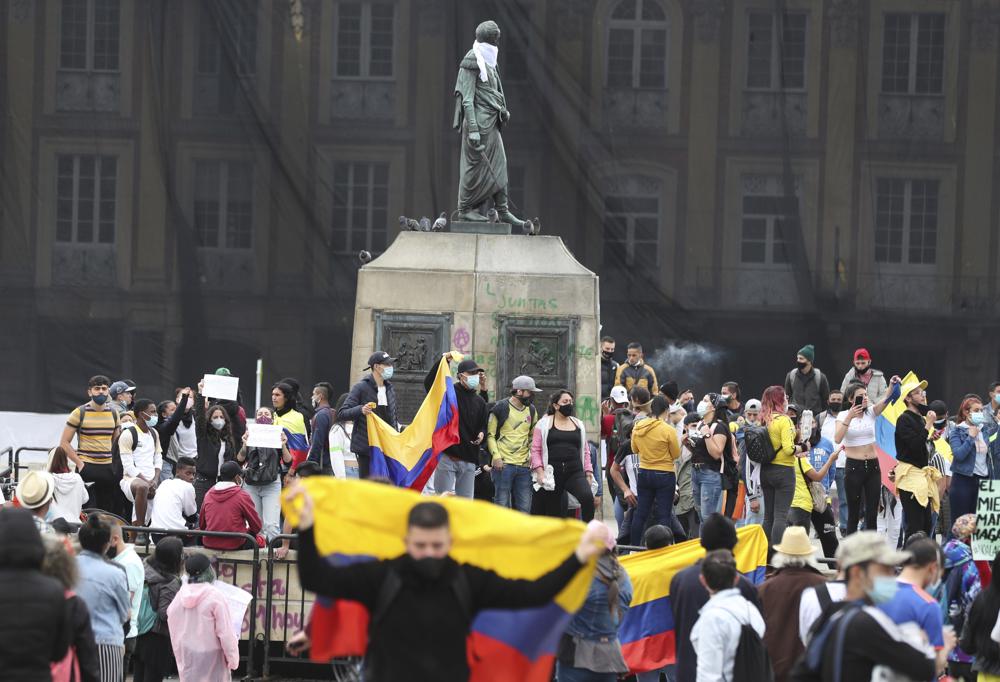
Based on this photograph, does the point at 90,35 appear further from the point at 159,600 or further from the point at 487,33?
the point at 159,600

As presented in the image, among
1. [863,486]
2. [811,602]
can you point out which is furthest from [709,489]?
[811,602]

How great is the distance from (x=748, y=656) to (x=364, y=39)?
2361cm

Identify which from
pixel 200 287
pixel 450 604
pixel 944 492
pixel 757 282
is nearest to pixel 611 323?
pixel 757 282

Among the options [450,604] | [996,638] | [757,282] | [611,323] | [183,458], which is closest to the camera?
[450,604]

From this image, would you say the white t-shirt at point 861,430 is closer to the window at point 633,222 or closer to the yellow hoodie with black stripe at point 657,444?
the yellow hoodie with black stripe at point 657,444

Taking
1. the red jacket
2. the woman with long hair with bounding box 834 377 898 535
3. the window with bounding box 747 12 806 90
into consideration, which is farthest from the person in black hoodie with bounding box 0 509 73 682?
the window with bounding box 747 12 806 90

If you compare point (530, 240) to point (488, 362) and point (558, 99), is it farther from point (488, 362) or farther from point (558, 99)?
point (558, 99)

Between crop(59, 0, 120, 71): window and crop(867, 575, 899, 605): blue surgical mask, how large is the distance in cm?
2457

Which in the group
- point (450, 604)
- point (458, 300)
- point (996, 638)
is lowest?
point (996, 638)

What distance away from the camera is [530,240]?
16.7 meters

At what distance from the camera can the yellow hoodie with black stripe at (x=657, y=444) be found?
44.4 ft

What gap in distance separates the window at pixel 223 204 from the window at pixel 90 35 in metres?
2.68

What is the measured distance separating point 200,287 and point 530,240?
1175 cm

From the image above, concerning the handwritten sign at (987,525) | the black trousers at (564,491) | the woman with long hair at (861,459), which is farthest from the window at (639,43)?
the handwritten sign at (987,525)
